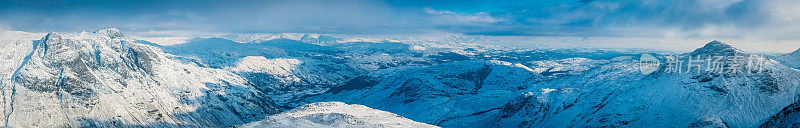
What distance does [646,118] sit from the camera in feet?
410

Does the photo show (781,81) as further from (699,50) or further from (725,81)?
(699,50)

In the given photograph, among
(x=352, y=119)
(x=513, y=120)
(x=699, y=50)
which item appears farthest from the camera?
(x=513, y=120)

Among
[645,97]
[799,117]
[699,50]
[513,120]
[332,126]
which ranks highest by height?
[699,50]

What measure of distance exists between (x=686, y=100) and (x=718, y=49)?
161 ft

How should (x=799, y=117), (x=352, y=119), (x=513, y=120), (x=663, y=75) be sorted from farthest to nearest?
(x=513, y=120)
(x=663, y=75)
(x=352, y=119)
(x=799, y=117)

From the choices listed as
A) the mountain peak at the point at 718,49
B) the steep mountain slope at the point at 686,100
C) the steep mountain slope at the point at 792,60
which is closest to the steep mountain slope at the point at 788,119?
the steep mountain slope at the point at 686,100

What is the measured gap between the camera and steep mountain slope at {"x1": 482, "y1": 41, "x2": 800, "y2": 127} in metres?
113

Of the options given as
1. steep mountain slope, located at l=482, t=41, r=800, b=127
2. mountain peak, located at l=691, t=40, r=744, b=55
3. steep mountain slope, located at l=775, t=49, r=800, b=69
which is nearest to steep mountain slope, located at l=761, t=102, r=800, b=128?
steep mountain slope, located at l=482, t=41, r=800, b=127

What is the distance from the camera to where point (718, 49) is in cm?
15238

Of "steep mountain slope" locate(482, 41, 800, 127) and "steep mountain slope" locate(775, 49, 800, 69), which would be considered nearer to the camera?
"steep mountain slope" locate(482, 41, 800, 127)

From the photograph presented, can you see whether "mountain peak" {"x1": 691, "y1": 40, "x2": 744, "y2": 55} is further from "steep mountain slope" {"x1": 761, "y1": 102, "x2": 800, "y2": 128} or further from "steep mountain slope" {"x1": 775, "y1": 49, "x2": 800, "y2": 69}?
"steep mountain slope" {"x1": 761, "y1": 102, "x2": 800, "y2": 128}

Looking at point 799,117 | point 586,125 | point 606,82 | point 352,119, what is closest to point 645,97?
point 586,125

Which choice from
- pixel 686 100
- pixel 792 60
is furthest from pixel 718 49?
pixel 792 60

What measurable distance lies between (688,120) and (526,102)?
85570mm
